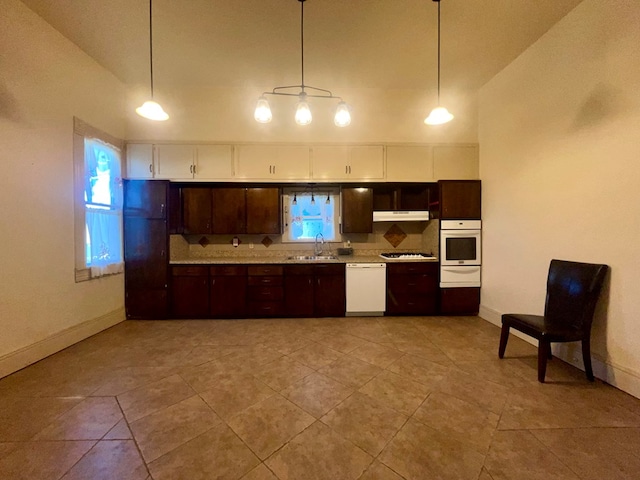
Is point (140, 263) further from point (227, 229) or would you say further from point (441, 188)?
point (441, 188)

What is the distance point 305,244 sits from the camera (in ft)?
14.1

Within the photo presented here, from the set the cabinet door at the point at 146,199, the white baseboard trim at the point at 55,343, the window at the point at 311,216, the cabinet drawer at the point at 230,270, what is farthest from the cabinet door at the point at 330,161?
the white baseboard trim at the point at 55,343

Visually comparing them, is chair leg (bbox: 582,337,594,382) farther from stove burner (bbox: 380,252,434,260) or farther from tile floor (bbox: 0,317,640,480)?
stove burner (bbox: 380,252,434,260)

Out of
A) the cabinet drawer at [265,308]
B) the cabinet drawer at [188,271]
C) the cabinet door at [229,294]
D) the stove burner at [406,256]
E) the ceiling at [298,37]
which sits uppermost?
the ceiling at [298,37]

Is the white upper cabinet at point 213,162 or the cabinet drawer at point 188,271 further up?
the white upper cabinet at point 213,162

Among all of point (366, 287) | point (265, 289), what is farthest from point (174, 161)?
→ point (366, 287)

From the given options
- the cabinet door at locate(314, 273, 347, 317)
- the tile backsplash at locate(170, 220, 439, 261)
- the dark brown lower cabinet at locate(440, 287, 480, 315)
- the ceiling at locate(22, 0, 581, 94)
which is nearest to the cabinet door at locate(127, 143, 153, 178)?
the ceiling at locate(22, 0, 581, 94)

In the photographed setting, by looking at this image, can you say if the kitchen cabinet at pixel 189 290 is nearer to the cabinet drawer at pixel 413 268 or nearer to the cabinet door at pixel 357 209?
the cabinet door at pixel 357 209

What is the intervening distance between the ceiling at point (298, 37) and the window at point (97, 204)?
1.05 meters

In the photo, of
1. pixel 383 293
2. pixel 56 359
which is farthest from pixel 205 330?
pixel 383 293

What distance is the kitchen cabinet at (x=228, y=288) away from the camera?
366 centimetres

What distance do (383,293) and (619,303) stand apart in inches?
88.7

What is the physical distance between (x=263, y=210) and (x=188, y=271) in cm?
142

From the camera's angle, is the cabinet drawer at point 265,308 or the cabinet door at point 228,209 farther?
the cabinet door at point 228,209
